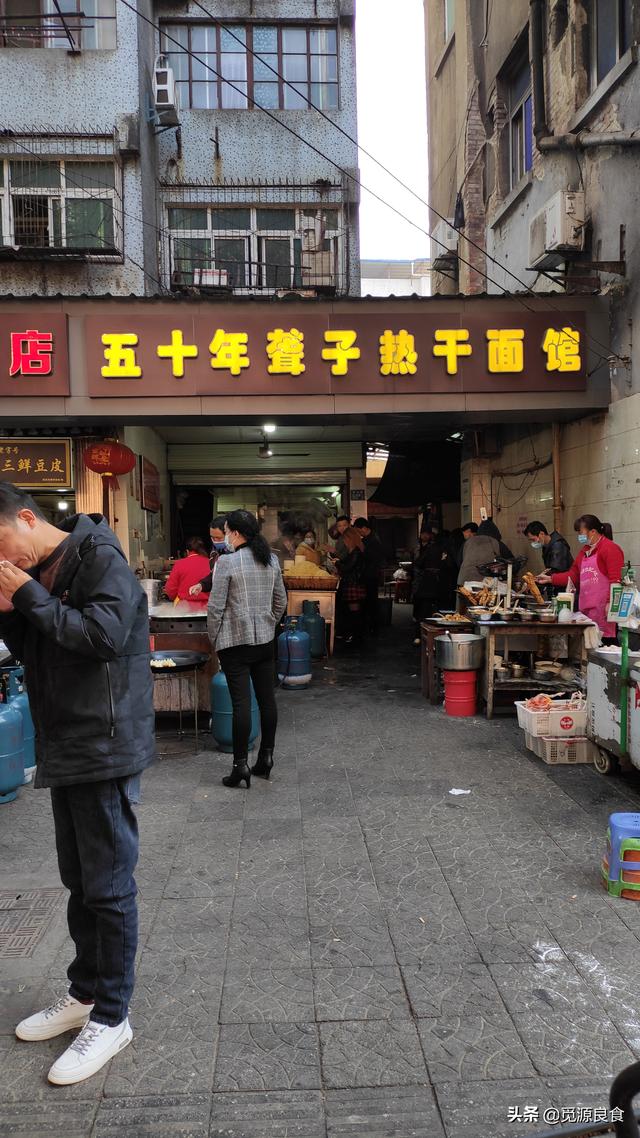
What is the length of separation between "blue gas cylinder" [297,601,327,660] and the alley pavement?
5.93 m

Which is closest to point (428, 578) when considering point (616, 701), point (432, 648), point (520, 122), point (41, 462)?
point (432, 648)

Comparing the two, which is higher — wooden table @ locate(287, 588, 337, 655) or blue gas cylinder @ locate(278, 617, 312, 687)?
wooden table @ locate(287, 588, 337, 655)

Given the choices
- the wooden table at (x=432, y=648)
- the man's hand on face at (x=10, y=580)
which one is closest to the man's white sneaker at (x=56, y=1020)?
the man's hand on face at (x=10, y=580)

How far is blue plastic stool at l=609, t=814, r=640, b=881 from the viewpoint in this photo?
395cm

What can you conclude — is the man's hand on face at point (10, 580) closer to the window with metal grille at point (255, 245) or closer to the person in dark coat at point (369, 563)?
the person in dark coat at point (369, 563)

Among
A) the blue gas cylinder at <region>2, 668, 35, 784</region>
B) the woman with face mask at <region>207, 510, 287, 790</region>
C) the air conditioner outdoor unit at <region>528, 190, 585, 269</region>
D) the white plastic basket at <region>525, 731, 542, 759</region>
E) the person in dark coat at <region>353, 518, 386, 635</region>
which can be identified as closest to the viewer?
the woman with face mask at <region>207, 510, 287, 790</region>

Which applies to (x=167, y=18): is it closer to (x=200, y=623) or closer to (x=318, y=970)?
(x=200, y=623)

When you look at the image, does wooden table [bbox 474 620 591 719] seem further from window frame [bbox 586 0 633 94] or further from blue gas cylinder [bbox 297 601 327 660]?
window frame [bbox 586 0 633 94]

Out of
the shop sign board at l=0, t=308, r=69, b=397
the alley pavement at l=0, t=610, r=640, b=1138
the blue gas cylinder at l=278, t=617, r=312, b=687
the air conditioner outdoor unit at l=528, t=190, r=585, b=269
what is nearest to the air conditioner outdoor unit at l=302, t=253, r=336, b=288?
the air conditioner outdoor unit at l=528, t=190, r=585, b=269

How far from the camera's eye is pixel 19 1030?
114 inches

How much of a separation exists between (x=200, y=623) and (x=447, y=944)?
4.52 meters

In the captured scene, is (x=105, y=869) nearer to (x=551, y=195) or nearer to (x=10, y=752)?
(x=10, y=752)

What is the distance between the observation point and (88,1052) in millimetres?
2695

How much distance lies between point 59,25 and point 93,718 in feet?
48.6
